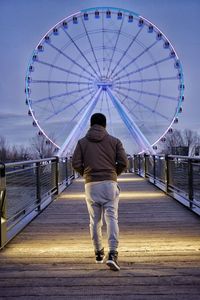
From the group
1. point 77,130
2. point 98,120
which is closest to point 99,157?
point 98,120

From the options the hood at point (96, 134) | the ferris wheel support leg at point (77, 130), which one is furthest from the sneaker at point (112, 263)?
the ferris wheel support leg at point (77, 130)

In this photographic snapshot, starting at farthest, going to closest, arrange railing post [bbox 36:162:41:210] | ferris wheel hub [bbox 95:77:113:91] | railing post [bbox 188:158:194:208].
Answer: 1. ferris wheel hub [bbox 95:77:113:91]
2. railing post [bbox 36:162:41:210]
3. railing post [bbox 188:158:194:208]

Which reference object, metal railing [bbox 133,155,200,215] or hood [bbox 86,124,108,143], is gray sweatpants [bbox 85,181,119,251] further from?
metal railing [bbox 133,155,200,215]

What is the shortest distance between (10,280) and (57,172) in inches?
357

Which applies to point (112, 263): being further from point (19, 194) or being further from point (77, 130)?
point (77, 130)

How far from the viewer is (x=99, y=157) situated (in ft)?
16.3


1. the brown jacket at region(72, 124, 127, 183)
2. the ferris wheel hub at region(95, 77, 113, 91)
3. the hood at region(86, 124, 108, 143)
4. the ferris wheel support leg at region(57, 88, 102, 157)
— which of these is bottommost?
the brown jacket at region(72, 124, 127, 183)

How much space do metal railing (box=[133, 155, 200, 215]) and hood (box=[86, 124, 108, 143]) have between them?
360 centimetres

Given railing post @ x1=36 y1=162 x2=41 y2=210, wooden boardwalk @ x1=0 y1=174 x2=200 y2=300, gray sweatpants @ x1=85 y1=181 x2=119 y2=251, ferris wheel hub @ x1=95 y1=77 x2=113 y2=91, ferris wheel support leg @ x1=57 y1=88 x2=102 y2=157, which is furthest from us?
ferris wheel hub @ x1=95 y1=77 x2=113 y2=91

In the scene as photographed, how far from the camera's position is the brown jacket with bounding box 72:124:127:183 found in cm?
497

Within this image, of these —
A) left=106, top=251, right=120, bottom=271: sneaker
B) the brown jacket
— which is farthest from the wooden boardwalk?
the brown jacket

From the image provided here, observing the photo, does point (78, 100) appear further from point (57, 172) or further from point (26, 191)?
point (26, 191)

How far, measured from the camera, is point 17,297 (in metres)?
3.98

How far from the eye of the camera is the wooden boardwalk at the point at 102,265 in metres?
4.10
